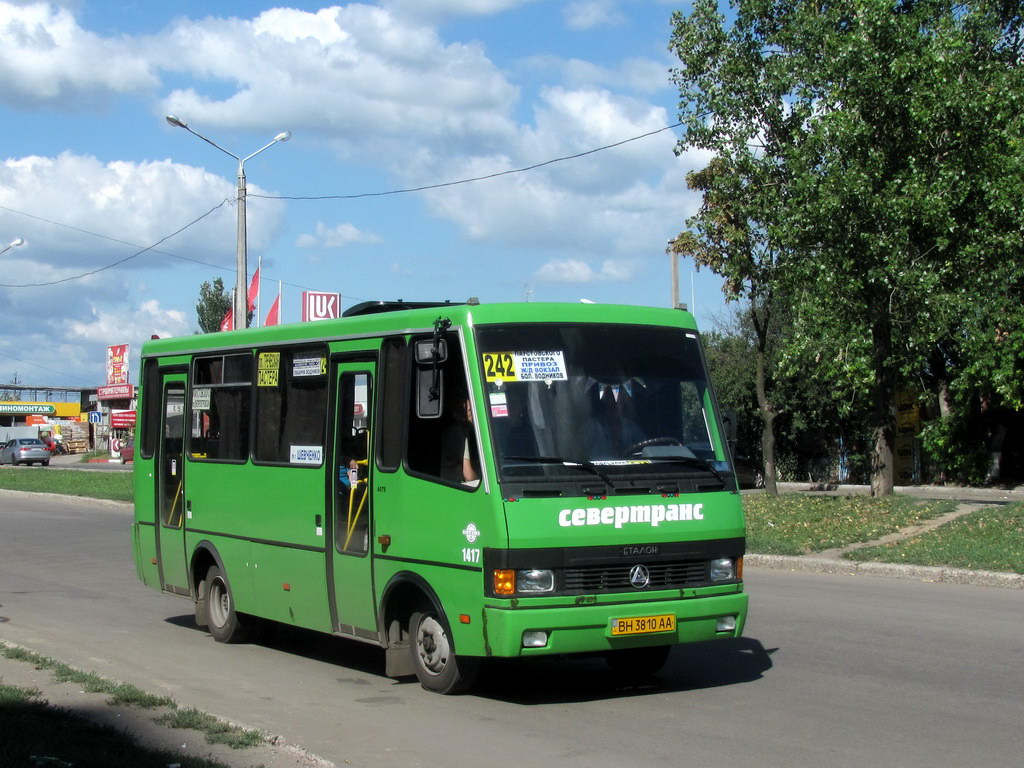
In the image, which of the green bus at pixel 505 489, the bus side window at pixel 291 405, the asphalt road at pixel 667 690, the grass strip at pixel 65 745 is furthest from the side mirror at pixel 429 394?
the grass strip at pixel 65 745

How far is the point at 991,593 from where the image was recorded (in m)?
14.1

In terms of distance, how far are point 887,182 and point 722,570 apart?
48.7ft

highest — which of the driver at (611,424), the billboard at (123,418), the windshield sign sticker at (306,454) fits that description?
the billboard at (123,418)

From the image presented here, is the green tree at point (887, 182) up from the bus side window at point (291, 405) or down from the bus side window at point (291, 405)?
up

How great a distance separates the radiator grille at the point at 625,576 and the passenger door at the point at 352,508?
1.76 m

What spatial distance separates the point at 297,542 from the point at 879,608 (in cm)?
627

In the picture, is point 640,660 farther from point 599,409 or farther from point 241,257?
point 241,257

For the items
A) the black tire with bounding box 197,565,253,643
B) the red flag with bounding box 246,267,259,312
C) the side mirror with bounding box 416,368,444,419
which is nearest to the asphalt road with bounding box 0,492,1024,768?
the black tire with bounding box 197,565,253,643

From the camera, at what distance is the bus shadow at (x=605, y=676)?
8625 millimetres

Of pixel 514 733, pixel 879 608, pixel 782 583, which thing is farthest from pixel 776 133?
pixel 514 733

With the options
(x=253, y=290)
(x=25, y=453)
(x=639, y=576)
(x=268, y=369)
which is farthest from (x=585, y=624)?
(x=25, y=453)

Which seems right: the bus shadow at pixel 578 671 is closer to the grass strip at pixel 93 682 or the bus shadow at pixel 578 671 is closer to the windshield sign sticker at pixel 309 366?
the grass strip at pixel 93 682

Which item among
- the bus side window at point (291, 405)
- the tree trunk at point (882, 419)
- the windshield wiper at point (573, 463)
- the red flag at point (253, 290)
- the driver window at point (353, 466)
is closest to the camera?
the windshield wiper at point (573, 463)

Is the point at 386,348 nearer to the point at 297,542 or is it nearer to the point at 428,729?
the point at 297,542
